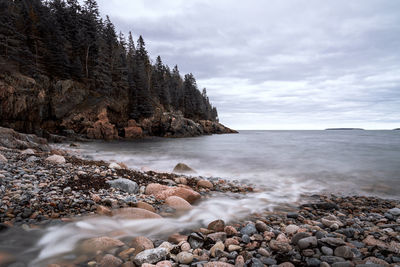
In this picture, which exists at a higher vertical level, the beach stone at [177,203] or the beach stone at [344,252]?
the beach stone at [344,252]

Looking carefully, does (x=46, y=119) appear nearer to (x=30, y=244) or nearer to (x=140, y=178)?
(x=140, y=178)

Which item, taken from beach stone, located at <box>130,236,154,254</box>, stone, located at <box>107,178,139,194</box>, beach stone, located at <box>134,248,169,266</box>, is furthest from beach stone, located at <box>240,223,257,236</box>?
stone, located at <box>107,178,139,194</box>

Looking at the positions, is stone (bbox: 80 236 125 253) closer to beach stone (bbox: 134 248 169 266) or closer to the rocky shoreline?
the rocky shoreline

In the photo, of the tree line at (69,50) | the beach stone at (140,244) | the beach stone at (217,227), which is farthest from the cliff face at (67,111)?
the beach stone at (217,227)

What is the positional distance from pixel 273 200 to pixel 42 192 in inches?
233

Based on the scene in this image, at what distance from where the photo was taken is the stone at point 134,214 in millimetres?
3744

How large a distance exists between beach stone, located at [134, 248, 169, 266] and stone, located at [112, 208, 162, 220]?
1.41 meters

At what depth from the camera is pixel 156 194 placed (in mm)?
5148

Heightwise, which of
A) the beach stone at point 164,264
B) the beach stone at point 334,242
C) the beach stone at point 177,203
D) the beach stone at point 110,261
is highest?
the beach stone at point 334,242

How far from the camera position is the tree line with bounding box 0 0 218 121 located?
77.8ft

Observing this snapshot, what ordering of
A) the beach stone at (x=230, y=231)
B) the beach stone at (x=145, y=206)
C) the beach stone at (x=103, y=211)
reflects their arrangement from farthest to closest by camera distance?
the beach stone at (x=145, y=206) < the beach stone at (x=103, y=211) < the beach stone at (x=230, y=231)

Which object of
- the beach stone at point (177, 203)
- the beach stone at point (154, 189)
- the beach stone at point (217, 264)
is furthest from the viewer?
the beach stone at point (154, 189)

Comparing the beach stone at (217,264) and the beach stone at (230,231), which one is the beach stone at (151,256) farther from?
the beach stone at (230,231)

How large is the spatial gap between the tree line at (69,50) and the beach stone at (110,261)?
92.6 feet
